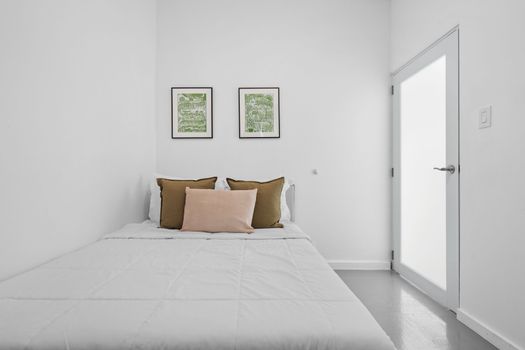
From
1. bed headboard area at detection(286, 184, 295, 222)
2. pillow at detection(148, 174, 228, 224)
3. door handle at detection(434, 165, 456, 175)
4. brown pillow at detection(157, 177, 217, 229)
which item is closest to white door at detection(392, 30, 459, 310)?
door handle at detection(434, 165, 456, 175)

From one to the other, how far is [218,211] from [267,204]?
1.36 ft

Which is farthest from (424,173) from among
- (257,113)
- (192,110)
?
(192,110)

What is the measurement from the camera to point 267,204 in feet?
8.64

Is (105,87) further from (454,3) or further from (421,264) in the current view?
(421,264)

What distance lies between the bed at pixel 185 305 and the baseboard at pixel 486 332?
1110mm

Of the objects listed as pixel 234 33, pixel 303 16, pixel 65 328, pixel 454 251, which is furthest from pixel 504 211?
pixel 234 33

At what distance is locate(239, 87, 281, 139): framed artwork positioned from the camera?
3322 millimetres

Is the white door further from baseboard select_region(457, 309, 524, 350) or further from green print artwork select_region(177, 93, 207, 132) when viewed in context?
green print artwork select_region(177, 93, 207, 132)

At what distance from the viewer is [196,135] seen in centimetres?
334

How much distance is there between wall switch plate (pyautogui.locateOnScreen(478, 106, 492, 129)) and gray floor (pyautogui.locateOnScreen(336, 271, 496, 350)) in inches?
48.5

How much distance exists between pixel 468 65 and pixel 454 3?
1.58 ft

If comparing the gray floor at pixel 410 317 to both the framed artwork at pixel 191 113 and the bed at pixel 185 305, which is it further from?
the framed artwork at pixel 191 113

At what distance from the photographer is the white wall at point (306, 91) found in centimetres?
333

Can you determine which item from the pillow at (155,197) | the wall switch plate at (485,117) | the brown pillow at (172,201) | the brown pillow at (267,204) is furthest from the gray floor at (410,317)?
the brown pillow at (172,201)
